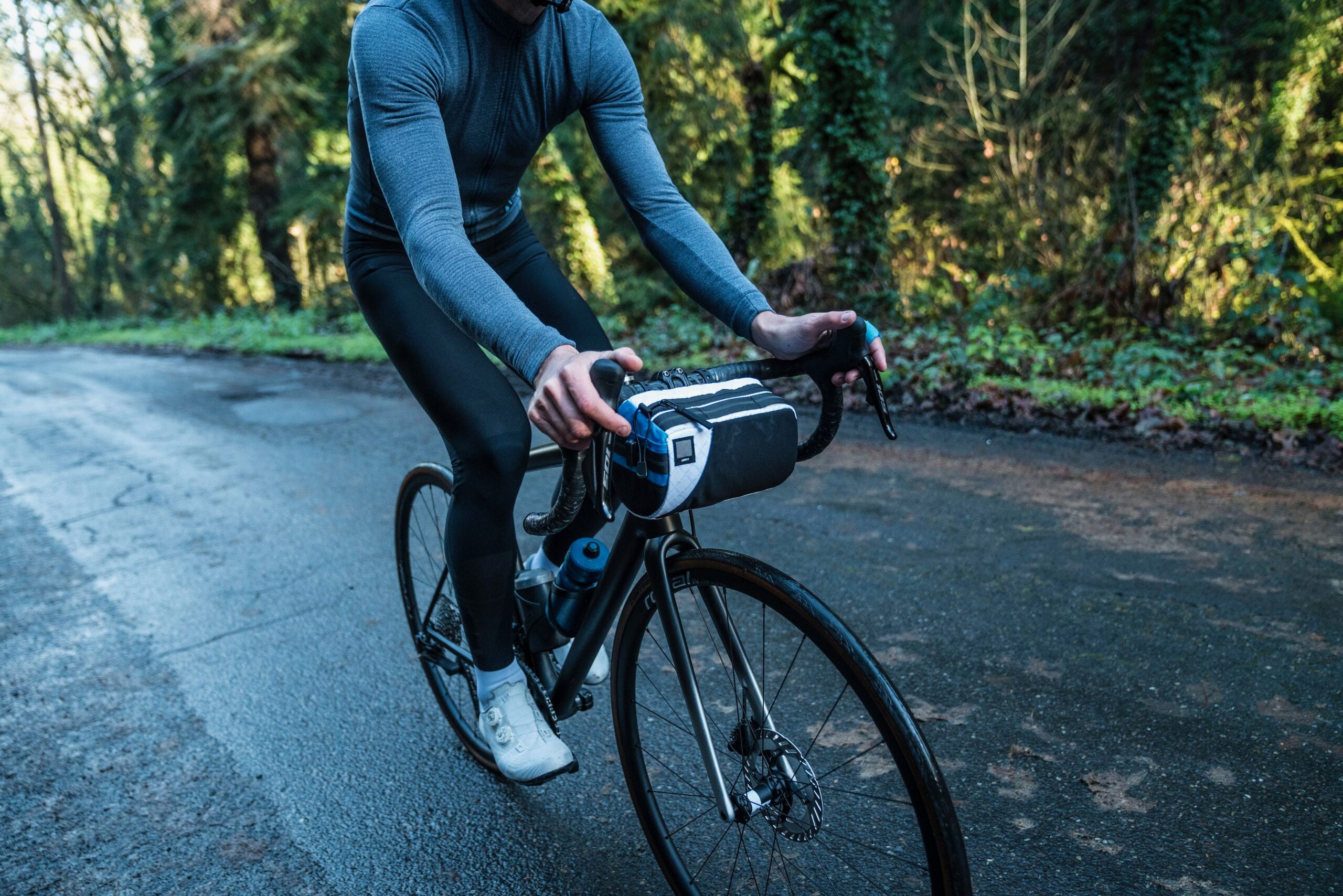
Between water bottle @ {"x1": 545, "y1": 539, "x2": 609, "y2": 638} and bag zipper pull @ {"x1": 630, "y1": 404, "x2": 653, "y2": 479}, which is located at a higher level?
bag zipper pull @ {"x1": 630, "y1": 404, "x2": 653, "y2": 479}

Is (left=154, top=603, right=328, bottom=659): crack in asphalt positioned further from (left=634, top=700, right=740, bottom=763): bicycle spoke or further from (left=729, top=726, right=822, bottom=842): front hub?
(left=729, top=726, right=822, bottom=842): front hub

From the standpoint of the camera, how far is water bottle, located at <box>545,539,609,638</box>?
2.23 m

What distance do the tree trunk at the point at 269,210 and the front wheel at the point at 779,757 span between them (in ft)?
68.5

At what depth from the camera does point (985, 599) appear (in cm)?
360

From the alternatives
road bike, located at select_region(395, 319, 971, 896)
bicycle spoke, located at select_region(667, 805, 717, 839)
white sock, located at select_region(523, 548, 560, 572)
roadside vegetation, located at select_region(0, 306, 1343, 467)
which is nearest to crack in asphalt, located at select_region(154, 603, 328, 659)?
road bike, located at select_region(395, 319, 971, 896)

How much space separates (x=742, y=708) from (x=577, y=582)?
0.58 metres

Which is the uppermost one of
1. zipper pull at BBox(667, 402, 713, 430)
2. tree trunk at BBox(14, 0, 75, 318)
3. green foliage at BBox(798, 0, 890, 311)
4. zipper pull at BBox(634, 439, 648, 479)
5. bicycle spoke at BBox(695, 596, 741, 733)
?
tree trunk at BBox(14, 0, 75, 318)

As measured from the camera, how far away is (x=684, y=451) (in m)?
1.54

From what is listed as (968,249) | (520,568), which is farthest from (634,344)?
(520,568)

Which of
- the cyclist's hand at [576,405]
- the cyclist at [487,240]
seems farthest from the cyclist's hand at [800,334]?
the cyclist's hand at [576,405]

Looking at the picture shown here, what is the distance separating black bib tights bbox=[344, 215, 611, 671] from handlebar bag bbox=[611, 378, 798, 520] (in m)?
0.54

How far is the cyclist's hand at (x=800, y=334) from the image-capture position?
5.80 feet

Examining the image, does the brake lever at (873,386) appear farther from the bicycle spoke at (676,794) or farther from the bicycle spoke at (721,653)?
the bicycle spoke at (676,794)

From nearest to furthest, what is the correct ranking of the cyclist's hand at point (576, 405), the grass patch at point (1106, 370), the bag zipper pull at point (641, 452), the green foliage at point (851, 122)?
the cyclist's hand at point (576, 405) → the bag zipper pull at point (641, 452) → the grass patch at point (1106, 370) → the green foliage at point (851, 122)
